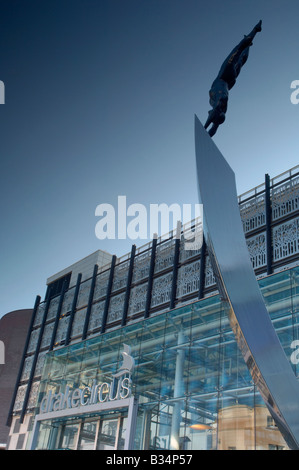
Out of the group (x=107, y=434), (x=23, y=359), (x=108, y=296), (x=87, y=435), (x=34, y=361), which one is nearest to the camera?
(x=107, y=434)

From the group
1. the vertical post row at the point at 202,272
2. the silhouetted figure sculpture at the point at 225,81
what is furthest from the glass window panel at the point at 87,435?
the silhouetted figure sculpture at the point at 225,81

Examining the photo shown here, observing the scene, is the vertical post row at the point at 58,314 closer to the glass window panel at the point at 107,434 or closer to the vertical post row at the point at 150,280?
the vertical post row at the point at 150,280

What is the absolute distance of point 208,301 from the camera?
15711 mm

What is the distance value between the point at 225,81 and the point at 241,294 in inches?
189

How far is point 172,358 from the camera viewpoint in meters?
16.0

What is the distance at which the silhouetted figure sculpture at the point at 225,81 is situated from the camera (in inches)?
386

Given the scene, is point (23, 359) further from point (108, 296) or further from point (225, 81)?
point (225, 81)

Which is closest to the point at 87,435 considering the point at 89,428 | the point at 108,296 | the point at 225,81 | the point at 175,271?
the point at 89,428

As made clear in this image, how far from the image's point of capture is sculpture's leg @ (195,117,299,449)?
7055mm

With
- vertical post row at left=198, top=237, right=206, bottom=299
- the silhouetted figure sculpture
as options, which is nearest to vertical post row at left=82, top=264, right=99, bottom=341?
vertical post row at left=198, top=237, right=206, bottom=299

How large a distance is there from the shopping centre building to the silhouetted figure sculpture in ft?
12.4

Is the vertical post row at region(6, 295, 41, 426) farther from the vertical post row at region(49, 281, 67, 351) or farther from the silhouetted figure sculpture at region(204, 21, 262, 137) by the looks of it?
the silhouetted figure sculpture at region(204, 21, 262, 137)

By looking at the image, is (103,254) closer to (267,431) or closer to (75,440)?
(75,440)
